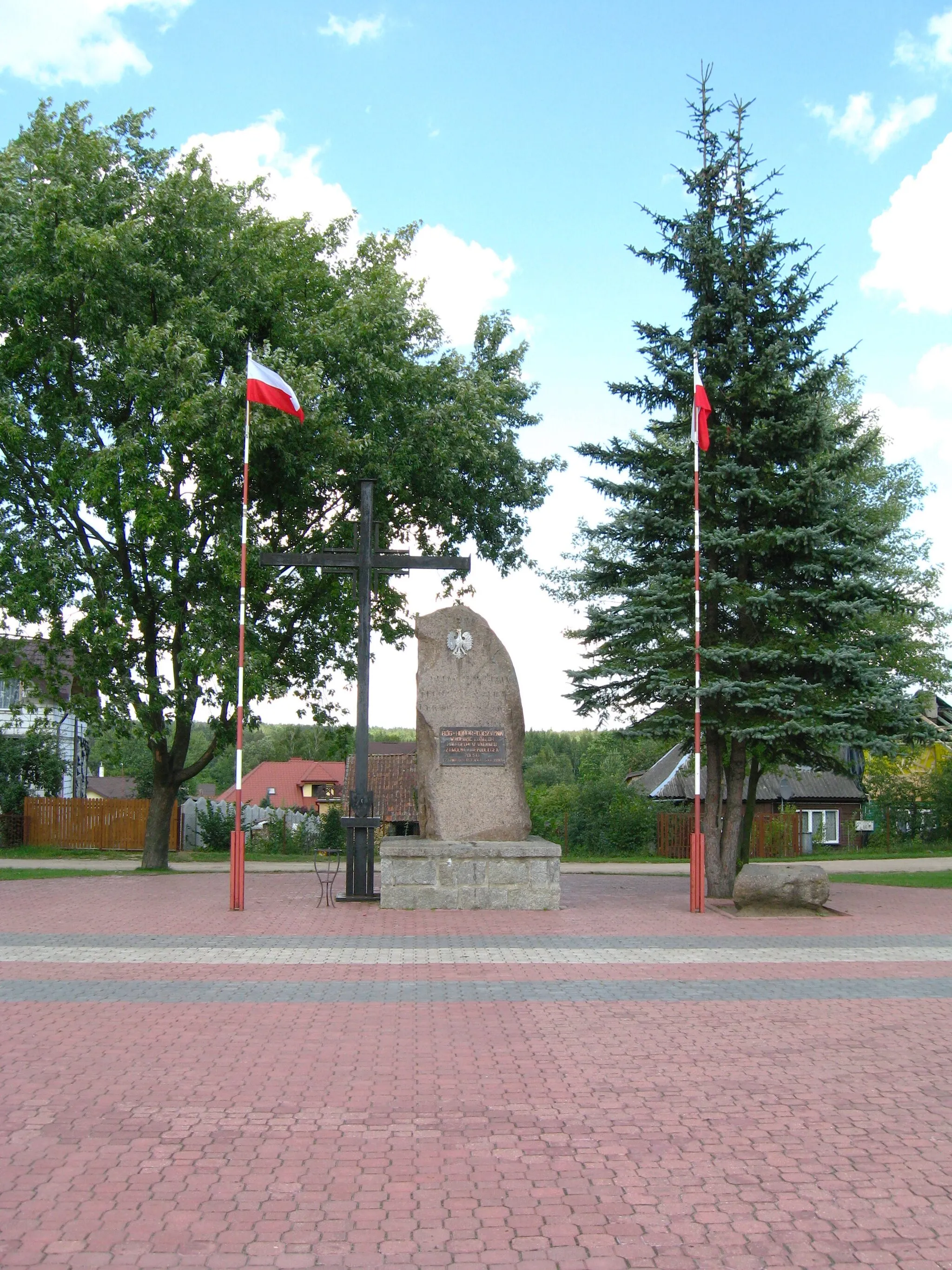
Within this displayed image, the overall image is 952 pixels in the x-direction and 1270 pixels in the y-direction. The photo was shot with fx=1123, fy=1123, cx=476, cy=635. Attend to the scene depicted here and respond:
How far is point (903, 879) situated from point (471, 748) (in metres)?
10.8

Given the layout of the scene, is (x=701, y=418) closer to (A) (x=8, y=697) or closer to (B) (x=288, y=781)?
(A) (x=8, y=697)

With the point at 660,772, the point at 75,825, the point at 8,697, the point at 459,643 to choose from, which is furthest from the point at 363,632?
the point at 660,772

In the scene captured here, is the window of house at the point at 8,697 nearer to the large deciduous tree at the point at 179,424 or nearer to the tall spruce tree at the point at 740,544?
the large deciduous tree at the point at 179,424

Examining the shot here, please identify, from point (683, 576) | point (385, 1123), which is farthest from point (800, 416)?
point (385, 1123)

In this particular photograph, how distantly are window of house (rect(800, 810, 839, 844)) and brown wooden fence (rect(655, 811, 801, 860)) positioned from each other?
305 inches

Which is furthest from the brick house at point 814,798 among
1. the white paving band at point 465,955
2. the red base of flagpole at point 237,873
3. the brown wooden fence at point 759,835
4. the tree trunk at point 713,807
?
the white paving band at point 465,955

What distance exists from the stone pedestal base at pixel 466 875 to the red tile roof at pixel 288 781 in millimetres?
51704

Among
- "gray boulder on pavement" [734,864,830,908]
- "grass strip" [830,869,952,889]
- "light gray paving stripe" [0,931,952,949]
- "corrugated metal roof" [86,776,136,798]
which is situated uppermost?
"gray boulder on pavement" [734,864,830,908]

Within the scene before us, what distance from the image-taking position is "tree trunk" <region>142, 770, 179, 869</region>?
2278 cm

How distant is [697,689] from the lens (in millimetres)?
15375

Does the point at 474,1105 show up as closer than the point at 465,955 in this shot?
Yes

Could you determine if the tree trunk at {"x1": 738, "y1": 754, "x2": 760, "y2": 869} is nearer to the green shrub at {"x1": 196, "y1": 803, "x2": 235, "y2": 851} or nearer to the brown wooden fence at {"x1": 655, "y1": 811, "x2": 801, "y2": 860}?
the brown wooden fence at {"x1": 655, "y1": 811, "x2": 801, "y2": 860}

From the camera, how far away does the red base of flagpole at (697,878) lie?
14.9 meters

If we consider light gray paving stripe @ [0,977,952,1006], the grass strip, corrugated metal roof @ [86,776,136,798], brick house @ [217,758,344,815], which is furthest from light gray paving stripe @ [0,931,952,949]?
corrugated metal roof @ [86,776,136,798]
